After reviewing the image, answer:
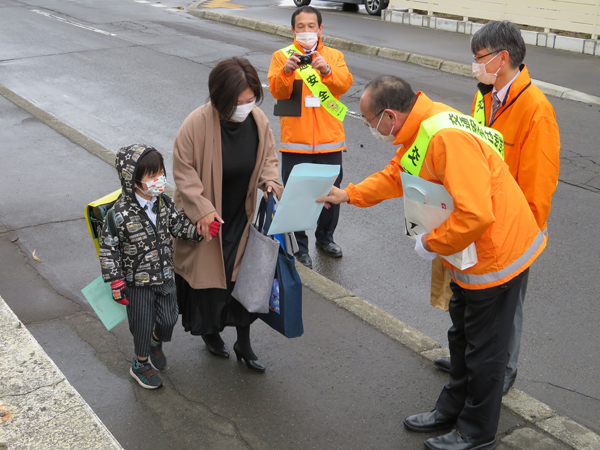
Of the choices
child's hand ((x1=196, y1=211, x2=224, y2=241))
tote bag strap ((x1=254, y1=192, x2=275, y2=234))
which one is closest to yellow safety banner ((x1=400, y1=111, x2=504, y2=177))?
tote bag strap ((x1=254, y1=192, x2=275, y2=234))

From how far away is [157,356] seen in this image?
13.6ft

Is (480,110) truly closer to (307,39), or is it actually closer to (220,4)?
(307,39)

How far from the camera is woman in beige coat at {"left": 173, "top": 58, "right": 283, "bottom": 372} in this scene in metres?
3.72

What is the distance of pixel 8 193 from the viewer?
23.3 ft

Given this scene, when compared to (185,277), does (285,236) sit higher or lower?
higher

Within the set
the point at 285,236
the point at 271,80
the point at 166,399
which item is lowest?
the point at 166,399

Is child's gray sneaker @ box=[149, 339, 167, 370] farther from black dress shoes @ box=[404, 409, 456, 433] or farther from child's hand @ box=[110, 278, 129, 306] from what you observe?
black dress shoes @ box=[404, 409, 456, 433]

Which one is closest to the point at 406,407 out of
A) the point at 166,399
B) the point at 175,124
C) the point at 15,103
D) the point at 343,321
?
the point at 343,321

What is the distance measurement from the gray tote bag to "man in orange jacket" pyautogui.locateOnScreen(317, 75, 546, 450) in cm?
87

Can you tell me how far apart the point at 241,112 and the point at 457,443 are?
2.06 metres

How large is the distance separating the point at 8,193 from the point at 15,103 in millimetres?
3892

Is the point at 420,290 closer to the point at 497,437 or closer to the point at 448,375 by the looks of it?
the point at 448,375

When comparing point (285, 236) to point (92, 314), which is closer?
point (285, 236)

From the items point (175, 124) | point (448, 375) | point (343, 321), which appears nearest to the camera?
A: point (448, 375)
